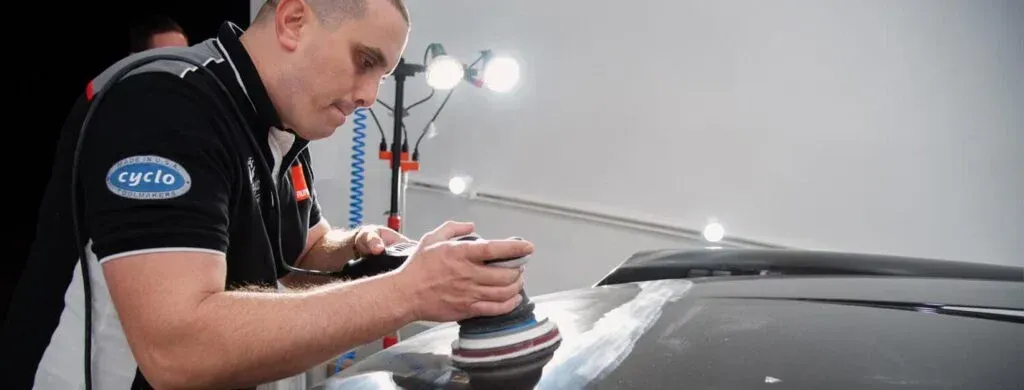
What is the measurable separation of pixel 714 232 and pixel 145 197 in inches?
83.7

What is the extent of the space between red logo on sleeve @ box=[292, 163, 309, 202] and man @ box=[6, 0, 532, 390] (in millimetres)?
252

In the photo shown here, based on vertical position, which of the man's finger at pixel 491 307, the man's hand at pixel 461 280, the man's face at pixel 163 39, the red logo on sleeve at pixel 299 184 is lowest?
the man's finger at pixel 491 307

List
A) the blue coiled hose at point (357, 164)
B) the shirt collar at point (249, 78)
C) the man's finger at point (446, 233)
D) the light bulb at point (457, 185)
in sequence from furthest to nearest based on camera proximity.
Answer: the light bulb at point (457, 185), the blue coiled hose at point (357, 164), the shirt collar at point (249, 78), the man's finger at point (446, 233)

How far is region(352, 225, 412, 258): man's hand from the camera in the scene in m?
1.24

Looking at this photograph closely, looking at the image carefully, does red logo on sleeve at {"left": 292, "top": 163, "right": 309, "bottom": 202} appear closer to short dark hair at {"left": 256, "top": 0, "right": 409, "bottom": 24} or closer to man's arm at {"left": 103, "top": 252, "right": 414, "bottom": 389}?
short dark hair at {"left": 256, "top": 0, "right": 409, "bottom": 24}

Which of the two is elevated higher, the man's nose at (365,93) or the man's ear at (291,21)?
the man's ear at (291,21)

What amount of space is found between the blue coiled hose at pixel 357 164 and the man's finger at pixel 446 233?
6.28 ft

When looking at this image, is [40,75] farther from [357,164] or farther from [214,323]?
[214,323]

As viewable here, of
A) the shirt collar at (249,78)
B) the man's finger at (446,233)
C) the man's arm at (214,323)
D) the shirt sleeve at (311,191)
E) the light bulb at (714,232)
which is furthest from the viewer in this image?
the light bulb at (714,232)

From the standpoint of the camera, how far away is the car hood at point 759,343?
0.64m

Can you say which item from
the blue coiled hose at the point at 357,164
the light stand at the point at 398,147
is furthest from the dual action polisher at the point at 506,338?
the blue coiled hose at the point at 357,164

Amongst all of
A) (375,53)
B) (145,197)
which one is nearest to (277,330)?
(145,197)

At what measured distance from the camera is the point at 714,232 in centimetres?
253

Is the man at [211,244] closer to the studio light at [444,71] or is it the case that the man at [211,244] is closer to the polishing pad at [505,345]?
the polishing pad at [505,345]
